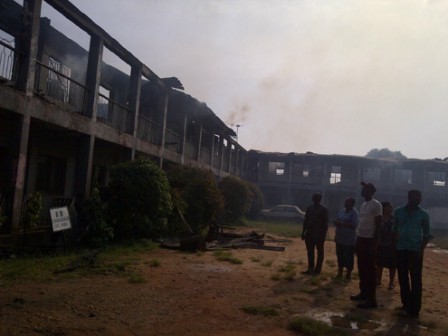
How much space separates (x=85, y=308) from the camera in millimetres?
5000

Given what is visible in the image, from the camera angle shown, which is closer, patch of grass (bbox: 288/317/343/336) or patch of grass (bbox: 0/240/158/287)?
patch of grass (bbox: 288/317/343/336)

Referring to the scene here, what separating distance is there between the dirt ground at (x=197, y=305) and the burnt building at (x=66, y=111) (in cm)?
382

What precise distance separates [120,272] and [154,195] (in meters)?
4.49

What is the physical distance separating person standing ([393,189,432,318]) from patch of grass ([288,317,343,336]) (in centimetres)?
147

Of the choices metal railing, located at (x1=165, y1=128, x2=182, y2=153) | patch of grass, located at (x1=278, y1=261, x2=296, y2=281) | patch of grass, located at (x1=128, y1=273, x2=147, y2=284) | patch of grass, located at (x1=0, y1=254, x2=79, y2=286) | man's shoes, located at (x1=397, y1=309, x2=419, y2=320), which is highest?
metal railing, located at (x1=165, y1=128, x2=182, y2=153)

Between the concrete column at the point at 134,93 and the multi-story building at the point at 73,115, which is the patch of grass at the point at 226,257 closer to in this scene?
the multi-story building at the point at 73,115

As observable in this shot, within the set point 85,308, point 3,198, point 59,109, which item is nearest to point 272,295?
point 85,308

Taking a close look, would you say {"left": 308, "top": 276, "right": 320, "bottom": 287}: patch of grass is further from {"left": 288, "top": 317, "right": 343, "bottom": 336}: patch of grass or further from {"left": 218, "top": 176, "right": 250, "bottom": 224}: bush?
{"left": 218, "top": 176, "right": 250, "bottom": 224}: bush

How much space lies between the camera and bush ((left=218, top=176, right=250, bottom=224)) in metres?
22.6

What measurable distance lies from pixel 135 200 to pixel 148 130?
5959mm

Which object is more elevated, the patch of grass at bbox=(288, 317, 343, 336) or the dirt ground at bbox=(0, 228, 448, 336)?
the patch of grass at bbox=(288, 317, 343, 336)

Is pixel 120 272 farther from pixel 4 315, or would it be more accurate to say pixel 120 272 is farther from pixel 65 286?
pixel 4 315

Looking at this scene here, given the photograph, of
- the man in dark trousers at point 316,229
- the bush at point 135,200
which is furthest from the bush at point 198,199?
the man in dark trousers at point 316,229

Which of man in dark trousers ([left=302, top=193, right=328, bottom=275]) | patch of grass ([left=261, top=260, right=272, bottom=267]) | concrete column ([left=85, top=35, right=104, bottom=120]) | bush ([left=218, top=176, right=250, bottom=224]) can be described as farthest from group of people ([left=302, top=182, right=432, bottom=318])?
bush ([left=218, top=176, right=250, bottom=224])
